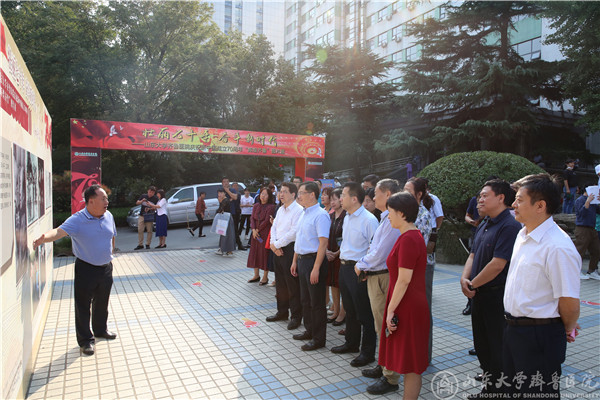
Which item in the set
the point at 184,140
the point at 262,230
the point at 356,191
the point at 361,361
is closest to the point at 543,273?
the point at 356,191

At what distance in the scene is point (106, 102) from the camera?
1942cm

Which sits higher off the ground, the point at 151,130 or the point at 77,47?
the point at 77,47

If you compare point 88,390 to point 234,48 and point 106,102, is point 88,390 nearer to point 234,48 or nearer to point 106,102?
point 106,102

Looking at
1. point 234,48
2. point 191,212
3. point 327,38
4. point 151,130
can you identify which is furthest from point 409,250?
point 327,38

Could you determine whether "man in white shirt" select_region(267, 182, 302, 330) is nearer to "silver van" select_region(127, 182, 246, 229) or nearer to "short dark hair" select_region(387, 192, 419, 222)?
"short dark hair" select_region(387, 192, 419, 222)

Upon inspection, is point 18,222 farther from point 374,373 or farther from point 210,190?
point 210,190

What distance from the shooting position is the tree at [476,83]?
17422mm

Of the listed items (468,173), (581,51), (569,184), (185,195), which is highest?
(581,51)

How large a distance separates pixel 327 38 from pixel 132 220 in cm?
4274

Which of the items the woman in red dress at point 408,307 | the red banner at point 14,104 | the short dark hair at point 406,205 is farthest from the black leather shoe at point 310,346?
the red banner at point 14,104

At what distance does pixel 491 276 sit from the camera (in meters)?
3.19

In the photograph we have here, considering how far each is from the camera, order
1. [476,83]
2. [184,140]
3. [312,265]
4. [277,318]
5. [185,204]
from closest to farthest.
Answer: [312,265] → [277,318] → [184,140] → [185,204] → [476,83]

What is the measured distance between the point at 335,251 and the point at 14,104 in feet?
11.8

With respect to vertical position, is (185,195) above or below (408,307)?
above
